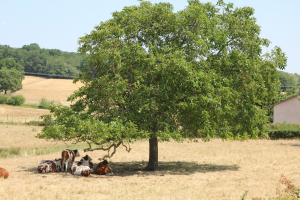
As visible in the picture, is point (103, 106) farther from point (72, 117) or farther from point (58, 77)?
point (58, 77)

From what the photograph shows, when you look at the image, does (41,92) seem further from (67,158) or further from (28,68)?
(67,158)

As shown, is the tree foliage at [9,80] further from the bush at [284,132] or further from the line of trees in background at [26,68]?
the bush at [284,132]

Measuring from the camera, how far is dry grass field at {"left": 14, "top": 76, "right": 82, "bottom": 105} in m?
95.9

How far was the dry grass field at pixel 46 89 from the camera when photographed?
95.9m

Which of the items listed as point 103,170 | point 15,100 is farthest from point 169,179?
point 15,100

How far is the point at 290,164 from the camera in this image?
22.5 metres

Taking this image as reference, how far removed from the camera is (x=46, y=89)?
340 feet

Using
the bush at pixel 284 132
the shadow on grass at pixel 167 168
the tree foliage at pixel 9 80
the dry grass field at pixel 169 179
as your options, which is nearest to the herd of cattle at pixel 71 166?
the dry grass field at pixel 169 179

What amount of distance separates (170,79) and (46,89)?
303 feet

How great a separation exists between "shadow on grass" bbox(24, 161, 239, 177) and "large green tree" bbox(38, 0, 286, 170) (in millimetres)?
1141

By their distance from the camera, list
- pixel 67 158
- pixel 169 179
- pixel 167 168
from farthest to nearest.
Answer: pixel 167 168
pixel 67 158
pixel 169 179

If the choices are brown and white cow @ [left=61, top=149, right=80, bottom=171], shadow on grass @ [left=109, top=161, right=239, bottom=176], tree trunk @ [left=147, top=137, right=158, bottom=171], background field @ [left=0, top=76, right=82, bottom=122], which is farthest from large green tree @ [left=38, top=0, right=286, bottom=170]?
background field @ [left=0, top=76, right=82, bottom=122]

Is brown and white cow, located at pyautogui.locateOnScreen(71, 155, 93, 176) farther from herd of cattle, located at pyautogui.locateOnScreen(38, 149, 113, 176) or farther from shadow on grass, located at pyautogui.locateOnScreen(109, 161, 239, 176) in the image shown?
shadow on grass, located at pyautogui.locateOnScreen(109, 161, 239, 176)

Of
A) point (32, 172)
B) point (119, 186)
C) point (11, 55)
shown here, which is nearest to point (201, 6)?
point (119, 186)
